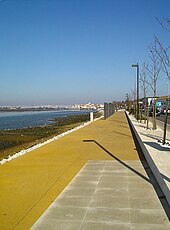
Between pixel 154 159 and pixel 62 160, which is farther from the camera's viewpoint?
pixel 62 160

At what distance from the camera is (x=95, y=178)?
6492 mm

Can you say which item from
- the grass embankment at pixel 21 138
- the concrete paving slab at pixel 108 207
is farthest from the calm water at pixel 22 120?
the concrete paving slab at pixel 108 207

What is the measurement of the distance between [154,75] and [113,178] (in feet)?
39.3

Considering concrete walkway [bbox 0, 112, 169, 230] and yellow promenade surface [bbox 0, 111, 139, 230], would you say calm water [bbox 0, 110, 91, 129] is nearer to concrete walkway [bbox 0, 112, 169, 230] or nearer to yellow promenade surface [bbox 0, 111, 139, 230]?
yellow promenade surface [bbox 0, 111, 139, 230]

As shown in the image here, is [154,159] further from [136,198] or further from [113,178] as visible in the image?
[136,198]

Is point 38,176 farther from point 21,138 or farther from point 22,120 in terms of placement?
point 22,120

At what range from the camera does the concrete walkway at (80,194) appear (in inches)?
164

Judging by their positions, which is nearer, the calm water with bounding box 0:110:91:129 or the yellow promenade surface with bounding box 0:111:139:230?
the yellow promenade surface with bounding box 0:111:139:230

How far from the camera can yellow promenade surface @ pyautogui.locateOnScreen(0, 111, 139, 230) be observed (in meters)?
4.57

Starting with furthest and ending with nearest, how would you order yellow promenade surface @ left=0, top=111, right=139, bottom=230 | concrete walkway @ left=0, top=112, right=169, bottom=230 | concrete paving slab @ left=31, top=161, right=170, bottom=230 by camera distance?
1. yellow promenade surface @ left=0, top=111, right=139, bottom=230
2. concrete walkway @ left=0, top=112, right=169, bottom=230
3. concrete paving slab @ left=31, top=161, right=170, bottom=230

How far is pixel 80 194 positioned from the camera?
536 cm

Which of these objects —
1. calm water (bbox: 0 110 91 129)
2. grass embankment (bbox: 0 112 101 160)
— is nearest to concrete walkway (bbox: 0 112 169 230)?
grass embankment (bbox: 0 112 101 160)

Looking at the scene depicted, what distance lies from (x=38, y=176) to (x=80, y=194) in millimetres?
1834

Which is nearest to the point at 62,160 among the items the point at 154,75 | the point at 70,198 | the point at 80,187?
the point at 80,187
